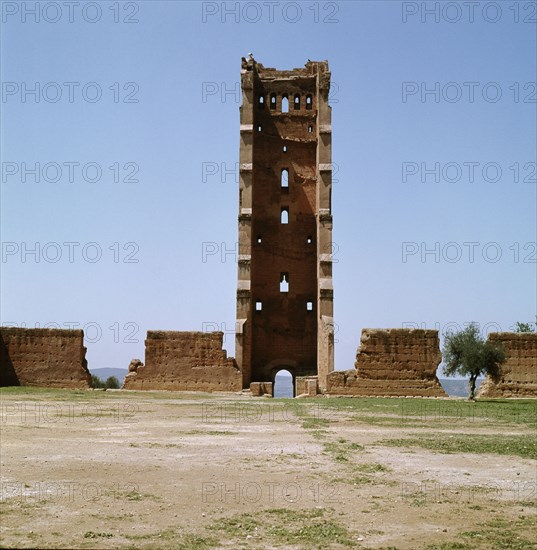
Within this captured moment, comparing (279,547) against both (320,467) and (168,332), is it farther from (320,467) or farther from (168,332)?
(168,332)

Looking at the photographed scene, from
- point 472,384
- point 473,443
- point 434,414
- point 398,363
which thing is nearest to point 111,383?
point 398,363

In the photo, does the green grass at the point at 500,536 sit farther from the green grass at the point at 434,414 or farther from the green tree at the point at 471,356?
the green tree at the point at 471,356

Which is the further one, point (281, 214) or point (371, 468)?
point (281, 214)

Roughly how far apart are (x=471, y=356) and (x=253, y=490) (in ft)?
64.4

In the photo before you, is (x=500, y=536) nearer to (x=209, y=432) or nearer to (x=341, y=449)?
(x=341, y=449)

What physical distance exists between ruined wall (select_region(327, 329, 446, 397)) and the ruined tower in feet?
19.1

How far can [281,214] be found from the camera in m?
38.6

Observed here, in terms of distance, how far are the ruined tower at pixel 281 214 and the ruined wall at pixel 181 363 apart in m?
3.67

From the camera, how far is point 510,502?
7242 mm

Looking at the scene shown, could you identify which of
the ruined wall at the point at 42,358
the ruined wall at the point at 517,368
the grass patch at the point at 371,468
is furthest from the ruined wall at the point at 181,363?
the grass patch at the point at 371,468

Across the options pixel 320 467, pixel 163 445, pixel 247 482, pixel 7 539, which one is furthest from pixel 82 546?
pixel 163 445

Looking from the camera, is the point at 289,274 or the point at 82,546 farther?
the point at 289,274

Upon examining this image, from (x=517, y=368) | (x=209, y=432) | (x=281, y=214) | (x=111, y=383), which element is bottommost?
(x=111, y=383)

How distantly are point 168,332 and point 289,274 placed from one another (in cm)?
964
